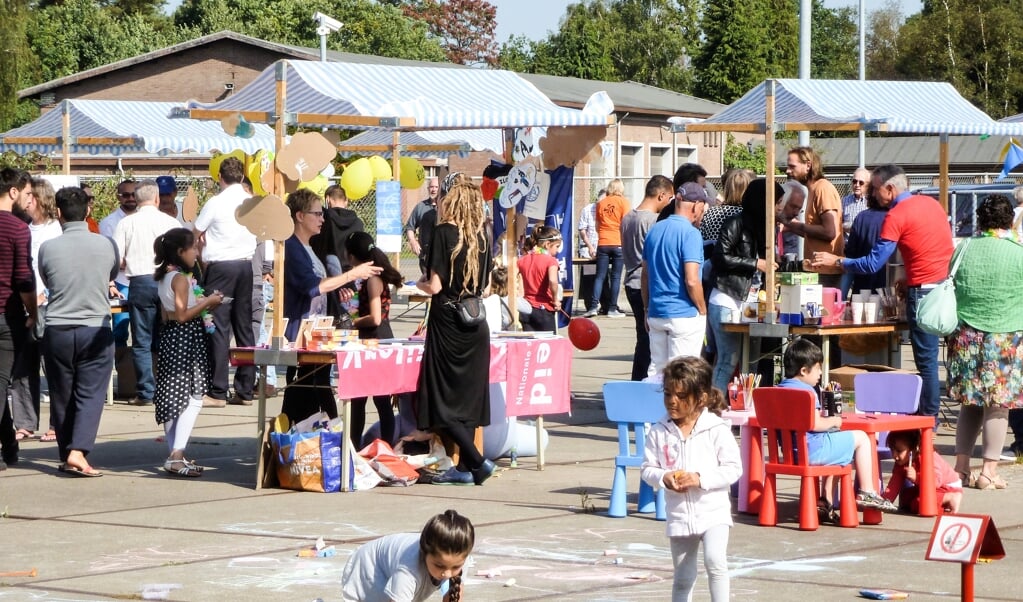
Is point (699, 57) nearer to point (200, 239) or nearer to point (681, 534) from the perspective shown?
point (200, 239)

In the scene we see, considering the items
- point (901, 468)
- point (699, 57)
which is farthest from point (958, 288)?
point (699, 57)

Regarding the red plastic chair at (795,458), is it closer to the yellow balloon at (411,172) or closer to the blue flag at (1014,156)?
the blue flag at (1014,156)

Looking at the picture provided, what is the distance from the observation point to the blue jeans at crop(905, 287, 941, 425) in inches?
440

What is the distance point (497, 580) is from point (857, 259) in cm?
574

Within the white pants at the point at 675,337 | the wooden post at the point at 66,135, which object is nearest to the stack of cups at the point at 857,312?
the white pants at the point at 675,337

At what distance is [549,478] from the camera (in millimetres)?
10258

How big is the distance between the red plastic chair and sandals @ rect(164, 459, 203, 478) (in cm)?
391

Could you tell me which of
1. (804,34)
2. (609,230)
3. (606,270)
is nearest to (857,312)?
(804,34)

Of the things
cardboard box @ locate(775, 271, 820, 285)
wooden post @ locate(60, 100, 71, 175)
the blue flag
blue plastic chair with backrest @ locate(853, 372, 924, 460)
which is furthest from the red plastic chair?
wooden post @ locate(60, 100, 71, 175)

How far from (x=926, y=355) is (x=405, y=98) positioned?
163 inches

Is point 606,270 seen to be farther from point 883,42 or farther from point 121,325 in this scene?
point 883,42

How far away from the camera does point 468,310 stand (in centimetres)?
969

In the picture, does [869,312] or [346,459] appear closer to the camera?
[346,459]

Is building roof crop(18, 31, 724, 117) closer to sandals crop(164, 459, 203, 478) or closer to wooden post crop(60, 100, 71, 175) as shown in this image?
wooden post crop(60, 100, 71, 175)
